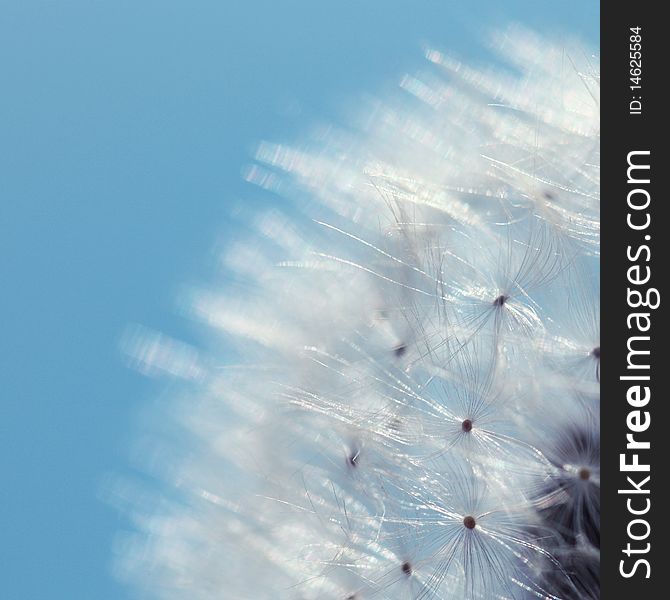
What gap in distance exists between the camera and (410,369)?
206 cm

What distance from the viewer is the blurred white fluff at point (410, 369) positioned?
76.7 inches

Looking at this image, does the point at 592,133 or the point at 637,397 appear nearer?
the point at 637,397

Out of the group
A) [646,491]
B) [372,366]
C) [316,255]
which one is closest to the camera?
[646,491]

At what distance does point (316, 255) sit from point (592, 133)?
72cm

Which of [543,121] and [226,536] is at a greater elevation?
[543,121]

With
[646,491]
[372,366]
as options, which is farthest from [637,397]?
[372,366]

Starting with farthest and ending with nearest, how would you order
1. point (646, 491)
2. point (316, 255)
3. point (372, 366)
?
point (316, 255) → point (372, 366) → point (646, 491)

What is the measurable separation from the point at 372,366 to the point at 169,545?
733 millimetres

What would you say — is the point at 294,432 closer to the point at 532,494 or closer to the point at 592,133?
the point at 532,494

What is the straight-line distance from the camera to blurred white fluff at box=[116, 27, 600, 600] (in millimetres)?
1947

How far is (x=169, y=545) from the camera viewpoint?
2.35 metres

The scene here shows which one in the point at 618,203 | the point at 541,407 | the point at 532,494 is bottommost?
the point at 532,494

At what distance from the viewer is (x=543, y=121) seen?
2217mm

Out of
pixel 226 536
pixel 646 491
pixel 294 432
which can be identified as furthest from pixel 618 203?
pixel 226 536
